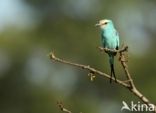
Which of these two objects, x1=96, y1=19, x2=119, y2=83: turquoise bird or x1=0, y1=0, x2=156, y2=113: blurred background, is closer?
x1=96, y1=19, x2=119, y2=83: turquoise bird

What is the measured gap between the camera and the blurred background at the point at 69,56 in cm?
2050

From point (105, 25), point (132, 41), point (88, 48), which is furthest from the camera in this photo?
point (88, 48)

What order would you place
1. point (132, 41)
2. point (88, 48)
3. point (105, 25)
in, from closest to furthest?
point (105, 25)
point (132, 41)
point (88, 48)

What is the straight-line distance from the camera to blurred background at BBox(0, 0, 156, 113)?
20.5 meters

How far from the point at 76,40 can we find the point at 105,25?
13.5 meters

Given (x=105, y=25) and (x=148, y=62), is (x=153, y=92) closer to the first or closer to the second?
(x=148, y=62)

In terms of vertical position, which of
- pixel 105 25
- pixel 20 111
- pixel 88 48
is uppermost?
pixel 105 25

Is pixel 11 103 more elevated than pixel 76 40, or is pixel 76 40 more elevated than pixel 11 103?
pixel 76 40

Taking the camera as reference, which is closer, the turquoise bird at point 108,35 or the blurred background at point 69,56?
the turquoise bird at point 108,35

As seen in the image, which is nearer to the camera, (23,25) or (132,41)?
(132,41)

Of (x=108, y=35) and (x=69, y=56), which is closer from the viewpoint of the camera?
(x=108, y=35)

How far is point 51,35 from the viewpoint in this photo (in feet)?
73.0

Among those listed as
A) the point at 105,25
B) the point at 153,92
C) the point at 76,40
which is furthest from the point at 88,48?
the point at 105,25

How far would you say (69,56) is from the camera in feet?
69.1
